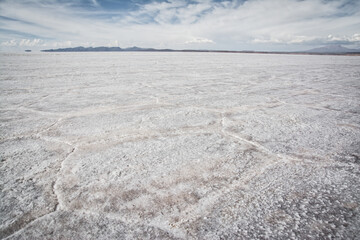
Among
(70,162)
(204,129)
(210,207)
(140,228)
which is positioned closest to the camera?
(140,228)

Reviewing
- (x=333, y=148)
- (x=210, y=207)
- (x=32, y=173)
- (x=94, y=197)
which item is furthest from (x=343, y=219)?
(x=32, y=173)

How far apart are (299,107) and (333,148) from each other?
1.27 metres

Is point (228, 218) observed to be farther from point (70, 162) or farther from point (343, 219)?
point (70, 162)

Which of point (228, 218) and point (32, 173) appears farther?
point (32, 173)

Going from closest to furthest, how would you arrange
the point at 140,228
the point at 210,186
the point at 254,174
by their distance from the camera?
the point at 140,228 → the point at 210,186 → the point at 254,174

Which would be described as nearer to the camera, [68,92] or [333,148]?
[333,148]

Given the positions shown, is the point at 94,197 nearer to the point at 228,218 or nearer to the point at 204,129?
the point at 228,218

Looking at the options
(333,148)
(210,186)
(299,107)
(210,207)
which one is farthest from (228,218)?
(299,107)

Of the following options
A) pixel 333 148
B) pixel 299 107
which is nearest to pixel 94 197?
pixel 333 148

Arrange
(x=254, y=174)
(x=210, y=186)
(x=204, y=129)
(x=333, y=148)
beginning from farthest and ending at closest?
(x=204, y=129)
(x=333, y=148)
(x=254, y=174)
(x=210, y=186)

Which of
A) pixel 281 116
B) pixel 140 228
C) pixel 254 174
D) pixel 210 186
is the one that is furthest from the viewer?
pixel 281 116

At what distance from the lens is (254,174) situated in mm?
1189

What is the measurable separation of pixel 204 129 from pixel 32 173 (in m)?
1.32

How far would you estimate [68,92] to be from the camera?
355 centimetres
